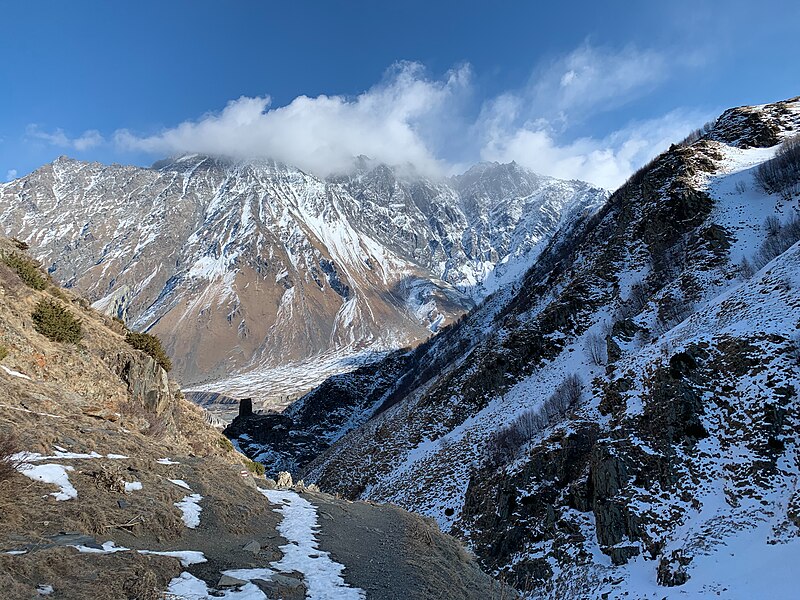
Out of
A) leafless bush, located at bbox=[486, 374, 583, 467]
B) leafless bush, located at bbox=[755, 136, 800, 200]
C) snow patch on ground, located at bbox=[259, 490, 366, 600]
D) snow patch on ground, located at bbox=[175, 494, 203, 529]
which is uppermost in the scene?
leafless bush, located at bbox=[755, 136, 800, 200]

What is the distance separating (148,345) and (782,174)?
55.2m

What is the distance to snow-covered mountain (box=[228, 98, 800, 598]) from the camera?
15594 millimetres

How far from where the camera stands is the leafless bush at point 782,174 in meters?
40.6

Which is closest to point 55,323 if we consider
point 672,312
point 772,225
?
point 672,312

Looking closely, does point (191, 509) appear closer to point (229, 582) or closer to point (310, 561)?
point (310, 561)

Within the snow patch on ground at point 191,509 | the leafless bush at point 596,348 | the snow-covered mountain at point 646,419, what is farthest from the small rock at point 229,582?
the leafless bush at point 596,348

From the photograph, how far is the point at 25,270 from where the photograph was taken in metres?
23.0

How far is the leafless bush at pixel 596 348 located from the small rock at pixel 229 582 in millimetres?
34715

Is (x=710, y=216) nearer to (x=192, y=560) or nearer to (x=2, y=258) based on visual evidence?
(x=192, y=560)

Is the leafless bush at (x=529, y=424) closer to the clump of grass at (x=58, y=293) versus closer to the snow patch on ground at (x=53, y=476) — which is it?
the snow patch on ground at (x=53, y=476)

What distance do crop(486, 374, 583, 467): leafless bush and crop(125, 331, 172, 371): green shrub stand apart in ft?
75.9

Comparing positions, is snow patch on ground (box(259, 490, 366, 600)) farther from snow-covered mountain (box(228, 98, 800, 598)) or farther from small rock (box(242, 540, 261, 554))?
snow-covered mountain (box(228, 98, 800, 598))

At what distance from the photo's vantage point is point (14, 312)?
19281mm

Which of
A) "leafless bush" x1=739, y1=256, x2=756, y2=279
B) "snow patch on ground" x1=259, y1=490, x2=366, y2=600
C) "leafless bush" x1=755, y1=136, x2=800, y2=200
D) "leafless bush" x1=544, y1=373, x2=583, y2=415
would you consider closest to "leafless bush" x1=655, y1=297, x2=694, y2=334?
"leafless bush" x1=739, y1=256, x2=756, y2=279
